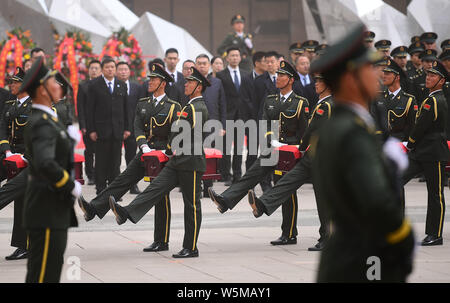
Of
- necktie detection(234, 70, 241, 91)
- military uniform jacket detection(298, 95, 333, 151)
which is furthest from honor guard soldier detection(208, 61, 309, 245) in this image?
necktie detection(234, 70, 241, 91)

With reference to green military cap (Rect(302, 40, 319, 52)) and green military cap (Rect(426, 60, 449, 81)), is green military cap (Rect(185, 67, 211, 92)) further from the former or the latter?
green military cap (Rect(302, 40, 319, 52))

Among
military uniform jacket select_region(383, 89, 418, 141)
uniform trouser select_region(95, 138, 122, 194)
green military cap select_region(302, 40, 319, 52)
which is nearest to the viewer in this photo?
military uniform jacket select_region(383, 89, 418, 141)

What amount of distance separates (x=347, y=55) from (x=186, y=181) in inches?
195

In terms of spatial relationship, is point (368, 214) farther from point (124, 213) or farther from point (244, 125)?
point (244, 125)

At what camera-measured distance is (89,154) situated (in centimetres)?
1495

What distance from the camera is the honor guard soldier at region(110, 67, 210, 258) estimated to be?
28.7ft

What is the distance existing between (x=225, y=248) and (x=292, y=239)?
2.59 ft

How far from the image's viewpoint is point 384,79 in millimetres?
10094

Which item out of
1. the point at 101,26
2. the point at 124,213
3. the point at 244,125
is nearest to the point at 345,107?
the point at 124,213

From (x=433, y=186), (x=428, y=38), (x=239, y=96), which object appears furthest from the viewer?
(x=428, y=38)

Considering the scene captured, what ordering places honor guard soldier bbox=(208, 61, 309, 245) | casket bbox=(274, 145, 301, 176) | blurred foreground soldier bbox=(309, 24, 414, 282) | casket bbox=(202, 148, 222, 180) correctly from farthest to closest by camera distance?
casket bbox=(202, 148, 222, 180) → honor guard soldier bbox=(208, 61, 309, 245) → casket bbox=(274, 145, 301, 176) → blurred foreground soldier bbox=(309, 24, 414, 282)

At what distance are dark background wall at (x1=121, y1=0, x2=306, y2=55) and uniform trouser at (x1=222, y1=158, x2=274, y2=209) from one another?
16.8m

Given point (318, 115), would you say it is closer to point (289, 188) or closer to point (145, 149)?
point (289, 188)

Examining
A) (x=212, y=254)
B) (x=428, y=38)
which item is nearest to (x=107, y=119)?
(x=212, y=254)
